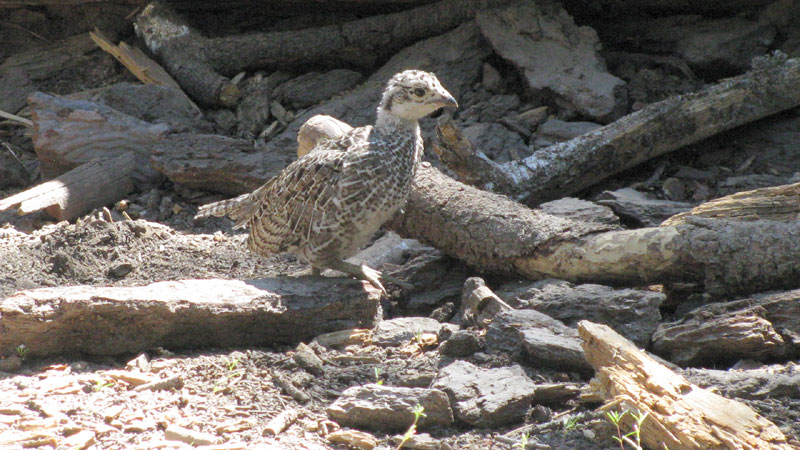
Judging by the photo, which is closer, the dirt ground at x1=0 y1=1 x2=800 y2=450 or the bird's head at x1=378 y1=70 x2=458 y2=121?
the dirt ground at x1=0 y1=1 x2=800 y2=450

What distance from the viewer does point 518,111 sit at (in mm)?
7477

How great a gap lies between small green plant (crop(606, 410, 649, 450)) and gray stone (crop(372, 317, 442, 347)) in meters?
1.47

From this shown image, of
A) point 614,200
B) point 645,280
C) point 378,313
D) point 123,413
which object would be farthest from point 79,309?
point 614,200

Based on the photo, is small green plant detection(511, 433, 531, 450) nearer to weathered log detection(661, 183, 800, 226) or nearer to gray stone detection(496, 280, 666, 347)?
gray stone detection(496, 280, 666, 347)

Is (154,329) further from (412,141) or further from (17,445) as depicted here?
(412,141)

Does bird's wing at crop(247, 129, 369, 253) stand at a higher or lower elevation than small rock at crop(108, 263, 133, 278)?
higher

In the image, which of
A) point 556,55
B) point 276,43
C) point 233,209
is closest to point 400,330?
point 233,209

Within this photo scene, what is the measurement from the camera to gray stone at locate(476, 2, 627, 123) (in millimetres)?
7102

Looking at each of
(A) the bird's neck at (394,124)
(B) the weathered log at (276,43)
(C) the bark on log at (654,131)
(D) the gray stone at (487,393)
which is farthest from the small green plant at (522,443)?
(B) the weathered log at (276,43)

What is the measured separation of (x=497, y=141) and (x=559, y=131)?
1.77ft

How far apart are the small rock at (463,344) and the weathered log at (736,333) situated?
0.91 meters

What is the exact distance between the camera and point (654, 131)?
250 inches

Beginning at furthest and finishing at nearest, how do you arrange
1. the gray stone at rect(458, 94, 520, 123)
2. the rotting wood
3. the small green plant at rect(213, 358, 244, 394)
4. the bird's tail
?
the rotting wood, the gray stone at rect(458, 94, 520, 123), the bird's tail, the small green plant at rect(213, 358, 244, 394)

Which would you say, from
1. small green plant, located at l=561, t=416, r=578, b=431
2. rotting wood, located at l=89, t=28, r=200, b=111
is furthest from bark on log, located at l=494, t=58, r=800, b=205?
rotting wood, located at l=89, t=28, r=200, b=111
